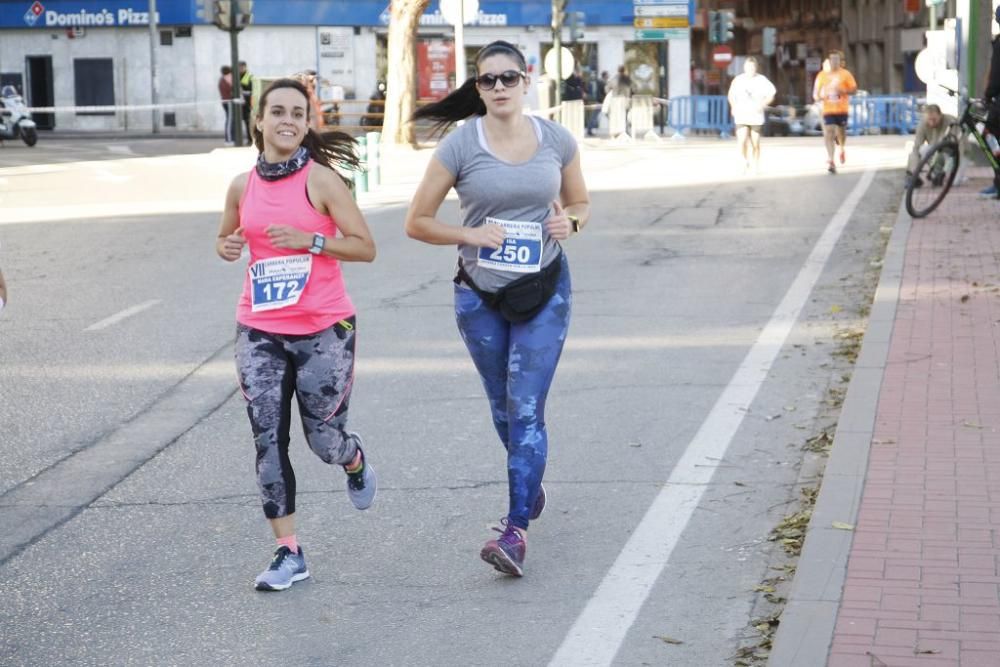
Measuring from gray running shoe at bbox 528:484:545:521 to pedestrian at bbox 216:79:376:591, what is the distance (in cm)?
76

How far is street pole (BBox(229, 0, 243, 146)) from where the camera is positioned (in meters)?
36.4

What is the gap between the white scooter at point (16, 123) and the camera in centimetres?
3903

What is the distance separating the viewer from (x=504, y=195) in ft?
18.9

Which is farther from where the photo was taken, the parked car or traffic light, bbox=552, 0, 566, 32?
the parked car

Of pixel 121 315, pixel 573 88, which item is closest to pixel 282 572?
pixel 121 315

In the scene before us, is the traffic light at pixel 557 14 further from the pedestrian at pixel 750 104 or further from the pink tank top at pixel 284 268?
the pink tank top at pixel 284 268

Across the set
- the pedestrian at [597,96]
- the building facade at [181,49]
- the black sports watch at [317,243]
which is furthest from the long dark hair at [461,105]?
the building facade at [181,49]

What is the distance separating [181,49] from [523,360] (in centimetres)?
4995

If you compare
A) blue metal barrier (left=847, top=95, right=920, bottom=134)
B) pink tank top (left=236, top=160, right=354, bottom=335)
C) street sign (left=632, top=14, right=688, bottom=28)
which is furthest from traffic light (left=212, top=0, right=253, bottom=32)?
pink tank top (left=236, top=160, right=354, bottom=335)

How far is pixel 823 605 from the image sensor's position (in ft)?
16.8

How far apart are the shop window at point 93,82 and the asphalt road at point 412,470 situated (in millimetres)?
39967

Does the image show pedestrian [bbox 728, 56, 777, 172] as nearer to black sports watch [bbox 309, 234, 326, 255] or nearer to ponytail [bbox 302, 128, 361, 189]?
ponytail [bbox 302, 128, 361, 189]

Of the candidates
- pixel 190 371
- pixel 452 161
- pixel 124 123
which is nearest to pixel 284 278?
pixel 452 161

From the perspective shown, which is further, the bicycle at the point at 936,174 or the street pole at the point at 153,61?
the street pole at the point at 153,61
